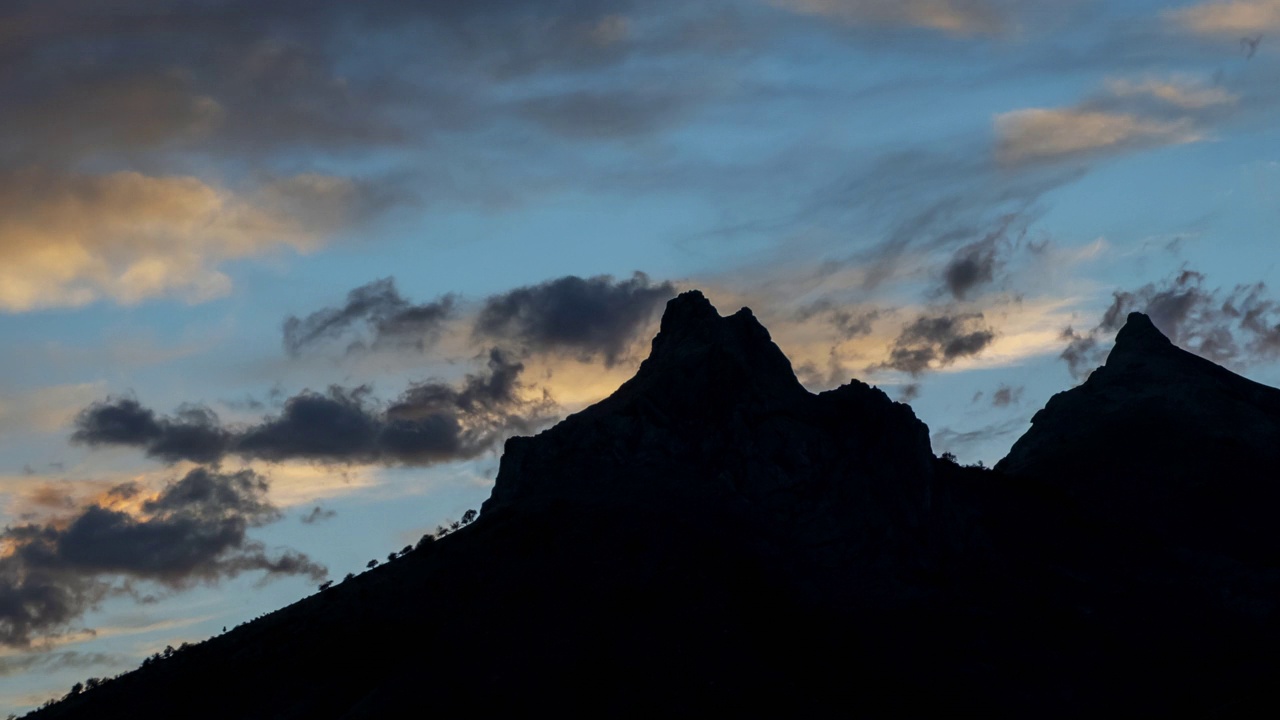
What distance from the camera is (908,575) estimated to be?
179 m

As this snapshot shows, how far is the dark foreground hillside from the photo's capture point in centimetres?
15375

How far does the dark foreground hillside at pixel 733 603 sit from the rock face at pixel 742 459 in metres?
0.30

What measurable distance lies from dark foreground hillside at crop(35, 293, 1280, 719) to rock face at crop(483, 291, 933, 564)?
0.30 meters

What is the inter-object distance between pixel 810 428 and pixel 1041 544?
3696 cm

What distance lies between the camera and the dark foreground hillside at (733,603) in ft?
504

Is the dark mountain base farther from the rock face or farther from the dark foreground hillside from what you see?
the rock face

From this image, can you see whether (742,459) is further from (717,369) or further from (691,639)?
(691,639)

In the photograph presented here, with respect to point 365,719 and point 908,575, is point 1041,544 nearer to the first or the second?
point 908,575

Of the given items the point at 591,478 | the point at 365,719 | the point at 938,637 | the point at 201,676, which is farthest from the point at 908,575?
the point at 201,676

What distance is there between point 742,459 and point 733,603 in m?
24.5

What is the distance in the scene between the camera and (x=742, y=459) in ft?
604

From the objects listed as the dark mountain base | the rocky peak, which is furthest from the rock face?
the dark mountain base

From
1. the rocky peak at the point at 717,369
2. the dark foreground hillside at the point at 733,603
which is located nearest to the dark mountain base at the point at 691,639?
the dark foreground hillside at the point at 733,603

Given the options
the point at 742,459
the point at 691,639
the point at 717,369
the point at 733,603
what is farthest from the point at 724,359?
the point at 691,639
